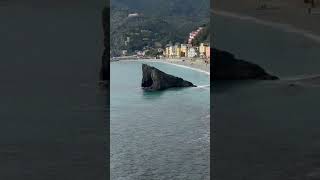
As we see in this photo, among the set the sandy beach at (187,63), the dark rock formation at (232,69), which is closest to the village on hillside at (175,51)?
the sandy beach at (187,63)

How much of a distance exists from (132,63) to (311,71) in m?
7.29

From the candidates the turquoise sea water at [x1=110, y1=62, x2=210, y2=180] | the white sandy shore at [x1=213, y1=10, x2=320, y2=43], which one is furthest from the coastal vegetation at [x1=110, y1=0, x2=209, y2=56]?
the white sandy shore at [x1=213, y1=10, x2=320, y2=43]

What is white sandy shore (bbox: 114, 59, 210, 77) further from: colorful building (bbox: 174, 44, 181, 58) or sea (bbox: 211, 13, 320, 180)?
sea (bbox: 211, 13, 320, 180)

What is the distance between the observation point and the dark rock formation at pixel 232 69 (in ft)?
15.4

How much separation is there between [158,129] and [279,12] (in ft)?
24.4

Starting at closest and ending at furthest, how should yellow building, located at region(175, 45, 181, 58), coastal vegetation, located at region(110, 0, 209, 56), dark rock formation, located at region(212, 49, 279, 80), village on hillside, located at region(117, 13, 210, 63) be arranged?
1. dark rock formation, located at region(212, 49, 279, 80)
2. village on hillside, located at region(117, 13, 210, 63)
3. yellow building, located at region(175, 45, 181, 58)
4. coastal vegetation, located at region(110, 0, 209, 56)

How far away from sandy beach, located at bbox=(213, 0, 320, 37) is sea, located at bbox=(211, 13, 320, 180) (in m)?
0.09

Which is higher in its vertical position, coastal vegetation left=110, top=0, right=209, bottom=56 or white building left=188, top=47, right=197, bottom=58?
coastal vegetation left=110, top=0, right=209, bottom=56

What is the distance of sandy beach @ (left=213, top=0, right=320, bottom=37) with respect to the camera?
14.4 ft

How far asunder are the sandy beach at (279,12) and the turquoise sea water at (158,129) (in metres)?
3.18

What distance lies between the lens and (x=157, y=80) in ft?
43.0

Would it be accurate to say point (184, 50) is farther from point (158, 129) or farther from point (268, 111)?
point (268, 111)

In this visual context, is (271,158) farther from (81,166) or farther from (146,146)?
(146,146)

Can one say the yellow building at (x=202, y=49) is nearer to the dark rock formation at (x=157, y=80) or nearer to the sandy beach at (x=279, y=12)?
the dark rock formation at (x=157, y=80)
